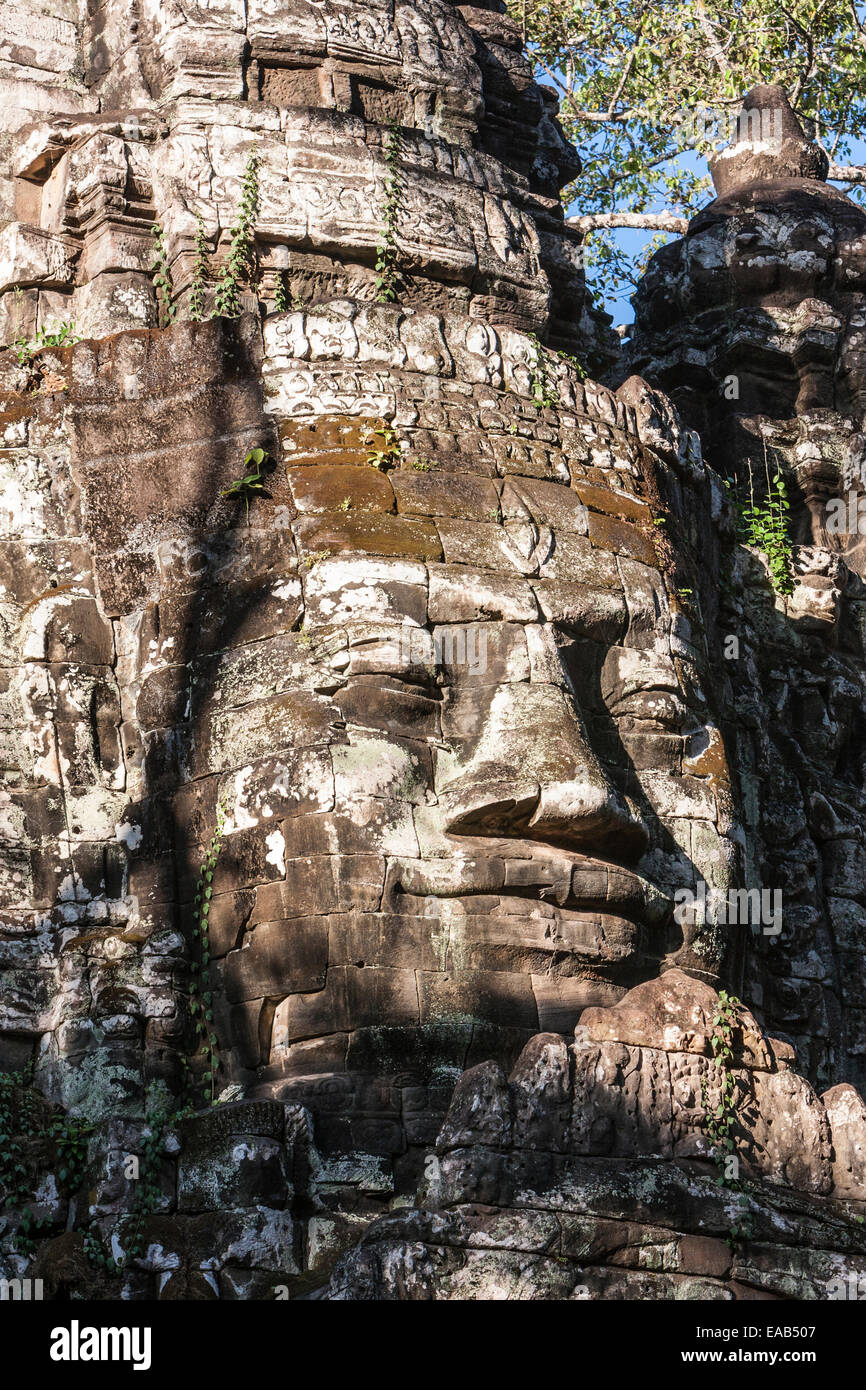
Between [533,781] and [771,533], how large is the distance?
4.13 meters

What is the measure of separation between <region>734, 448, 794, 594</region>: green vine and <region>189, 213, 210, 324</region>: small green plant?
369cm

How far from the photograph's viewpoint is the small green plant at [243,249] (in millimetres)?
11633

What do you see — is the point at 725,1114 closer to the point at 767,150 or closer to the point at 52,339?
the point at 52,339

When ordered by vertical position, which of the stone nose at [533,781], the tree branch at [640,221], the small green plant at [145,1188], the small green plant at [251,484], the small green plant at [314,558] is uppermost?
the tree branch at [640,221]

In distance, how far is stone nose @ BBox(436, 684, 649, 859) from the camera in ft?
32.9

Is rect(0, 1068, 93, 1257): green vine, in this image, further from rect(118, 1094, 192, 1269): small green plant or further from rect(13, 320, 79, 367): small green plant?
rect(13, 320, 79, 367): small green plant

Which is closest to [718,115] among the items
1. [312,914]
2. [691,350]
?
[691,350]

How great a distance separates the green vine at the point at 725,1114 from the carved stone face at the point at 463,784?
2.47 feet

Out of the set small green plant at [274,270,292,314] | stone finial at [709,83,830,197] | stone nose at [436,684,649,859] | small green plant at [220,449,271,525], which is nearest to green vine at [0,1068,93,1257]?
stone nose at [436,684,649,859]

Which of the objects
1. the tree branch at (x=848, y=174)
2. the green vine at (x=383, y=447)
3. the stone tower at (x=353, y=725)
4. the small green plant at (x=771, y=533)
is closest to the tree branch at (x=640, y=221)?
the tree branch at (x=848, y=174)

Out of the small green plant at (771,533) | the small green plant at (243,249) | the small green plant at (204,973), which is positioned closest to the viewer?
the small green plant at (204,973)

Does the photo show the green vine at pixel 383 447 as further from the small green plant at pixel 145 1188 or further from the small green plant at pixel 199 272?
the small green plant at pixel 145 1188

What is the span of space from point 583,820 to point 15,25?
20.2 feet

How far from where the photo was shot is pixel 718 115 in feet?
79.9
